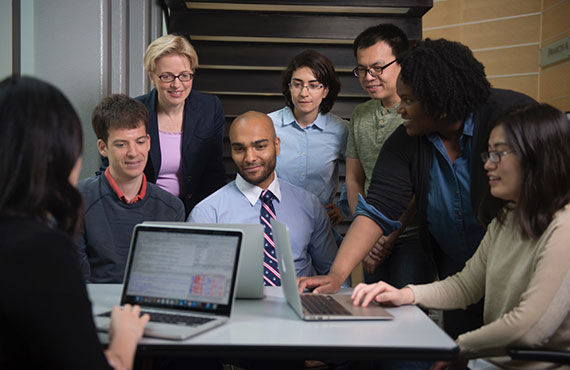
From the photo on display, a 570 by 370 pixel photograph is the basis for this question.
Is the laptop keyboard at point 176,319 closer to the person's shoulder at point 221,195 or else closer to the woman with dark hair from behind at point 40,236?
the woman with dark hair from behind at point 40,236

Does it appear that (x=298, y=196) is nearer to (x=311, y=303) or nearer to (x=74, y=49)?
(x=311, y=303)

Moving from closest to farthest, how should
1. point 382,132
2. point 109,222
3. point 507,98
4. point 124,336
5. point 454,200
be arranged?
1. point 124,336
2. point 507,98
3. point 454,200
4. point 109,222
5. point 382,132

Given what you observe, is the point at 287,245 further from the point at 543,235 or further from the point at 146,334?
the point at 543,235

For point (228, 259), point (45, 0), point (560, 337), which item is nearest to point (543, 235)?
point (560, 337)

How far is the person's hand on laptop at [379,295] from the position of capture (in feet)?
5.46

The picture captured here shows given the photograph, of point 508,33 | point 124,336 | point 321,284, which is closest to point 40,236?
point 124,336

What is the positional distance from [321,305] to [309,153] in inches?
53.3

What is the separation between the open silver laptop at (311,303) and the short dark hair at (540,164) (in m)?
0.48

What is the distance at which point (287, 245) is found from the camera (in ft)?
4.94

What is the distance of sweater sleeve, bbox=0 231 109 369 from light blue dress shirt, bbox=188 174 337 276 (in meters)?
1.36

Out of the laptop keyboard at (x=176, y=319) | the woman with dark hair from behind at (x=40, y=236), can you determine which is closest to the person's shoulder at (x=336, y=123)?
the laptop keyboard at (x=176, y=319)

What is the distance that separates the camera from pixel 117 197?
7.55ft

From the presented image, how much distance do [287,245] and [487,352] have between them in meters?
0.61

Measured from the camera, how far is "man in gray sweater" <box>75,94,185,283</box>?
219cm
